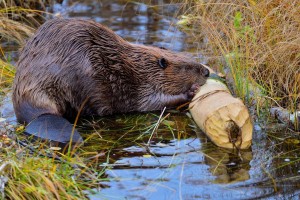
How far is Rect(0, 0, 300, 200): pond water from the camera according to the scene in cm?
337

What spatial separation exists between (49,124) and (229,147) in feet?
3.55

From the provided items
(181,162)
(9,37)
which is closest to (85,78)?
(181,162)

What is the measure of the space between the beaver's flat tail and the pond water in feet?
0.38

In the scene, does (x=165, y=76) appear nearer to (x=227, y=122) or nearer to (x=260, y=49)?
(x=260, y=49)

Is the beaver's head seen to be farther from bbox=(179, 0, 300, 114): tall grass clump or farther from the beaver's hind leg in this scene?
the beaver's hind leg

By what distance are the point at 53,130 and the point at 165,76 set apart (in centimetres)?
126

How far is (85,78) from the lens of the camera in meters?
4.46

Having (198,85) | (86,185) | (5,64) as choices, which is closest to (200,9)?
(198,85)

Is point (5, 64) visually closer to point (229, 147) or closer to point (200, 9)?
point (200, 9)

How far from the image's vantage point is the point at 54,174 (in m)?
3.20

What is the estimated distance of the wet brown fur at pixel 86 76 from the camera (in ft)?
14.3

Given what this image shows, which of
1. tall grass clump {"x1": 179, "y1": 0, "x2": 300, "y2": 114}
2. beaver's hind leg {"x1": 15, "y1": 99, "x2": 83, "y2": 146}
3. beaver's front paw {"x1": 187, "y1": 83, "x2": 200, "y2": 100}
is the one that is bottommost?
beaver's front paw {"x1": 187, "y1": 83, "x2": 200, "y2": 100}

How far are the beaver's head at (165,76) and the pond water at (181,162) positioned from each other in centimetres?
18

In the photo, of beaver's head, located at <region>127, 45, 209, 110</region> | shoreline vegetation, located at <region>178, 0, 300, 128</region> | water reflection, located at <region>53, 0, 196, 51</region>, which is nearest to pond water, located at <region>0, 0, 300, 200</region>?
beaver's head, located at <region>127, 45, 209, 110</region>
